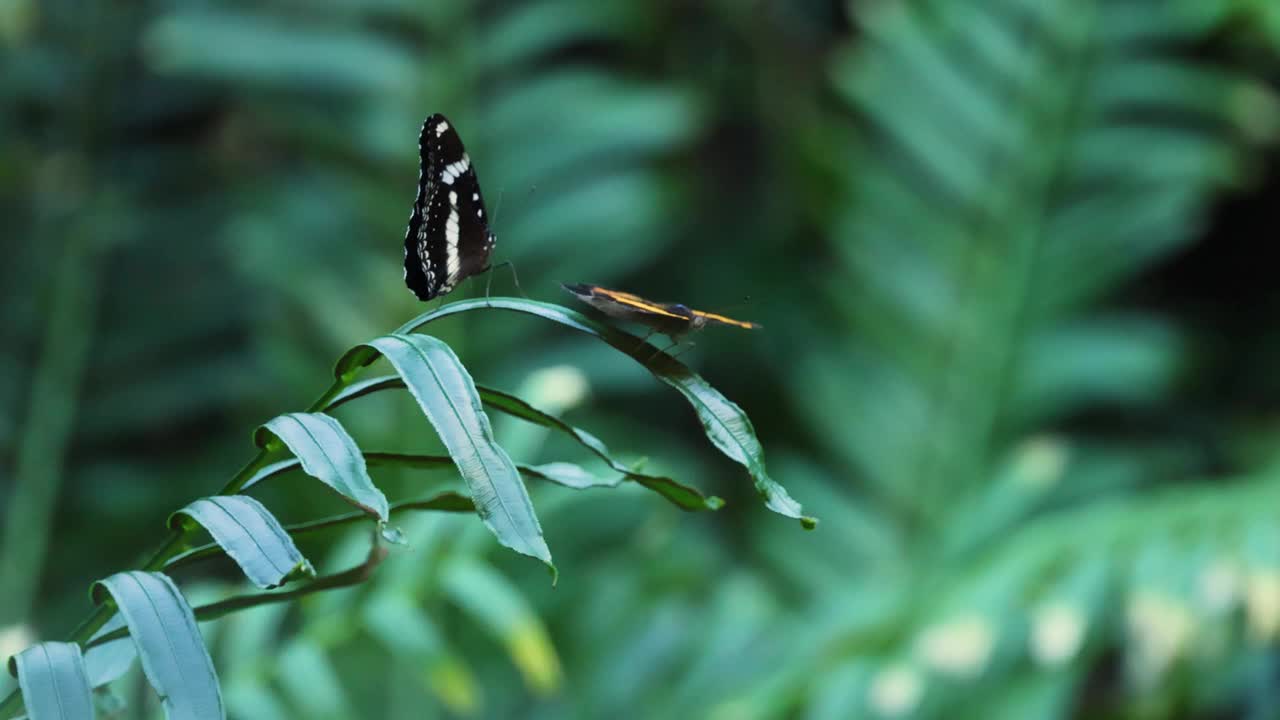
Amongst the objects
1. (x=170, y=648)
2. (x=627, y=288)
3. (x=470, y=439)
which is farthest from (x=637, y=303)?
(x=627, y=288)

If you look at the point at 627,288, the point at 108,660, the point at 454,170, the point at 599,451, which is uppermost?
the point at 454,170

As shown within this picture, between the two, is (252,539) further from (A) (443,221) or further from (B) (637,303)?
(A) (443,221)

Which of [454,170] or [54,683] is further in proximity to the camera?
[454,170]

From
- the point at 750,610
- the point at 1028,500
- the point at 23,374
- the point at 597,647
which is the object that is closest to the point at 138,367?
the point at 23,374

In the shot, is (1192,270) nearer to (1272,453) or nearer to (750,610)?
(1272,453)

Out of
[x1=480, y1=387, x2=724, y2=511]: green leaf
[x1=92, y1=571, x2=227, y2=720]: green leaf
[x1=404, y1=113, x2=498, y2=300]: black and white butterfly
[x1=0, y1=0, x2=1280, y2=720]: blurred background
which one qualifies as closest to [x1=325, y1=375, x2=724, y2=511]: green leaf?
[x1=480, y1=387, x2=724, y2=511]: green leaf

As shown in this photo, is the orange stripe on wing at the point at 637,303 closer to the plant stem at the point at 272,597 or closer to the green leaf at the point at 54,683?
the plant stem at the point at 272,597
